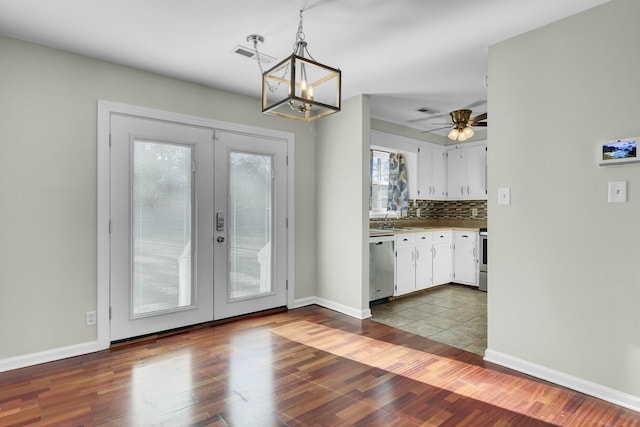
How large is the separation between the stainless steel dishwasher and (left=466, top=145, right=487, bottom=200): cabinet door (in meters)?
2.04

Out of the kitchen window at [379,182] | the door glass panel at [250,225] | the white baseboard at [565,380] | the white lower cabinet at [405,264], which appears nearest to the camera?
the white baseboard at [565,380]

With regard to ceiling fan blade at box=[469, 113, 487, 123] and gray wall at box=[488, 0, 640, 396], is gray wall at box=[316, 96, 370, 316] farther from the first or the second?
gray wall at box=[488, 0, 640, 396]

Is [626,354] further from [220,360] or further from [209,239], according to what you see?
[209,239]

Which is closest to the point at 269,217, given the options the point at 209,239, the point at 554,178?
the point at 209,239

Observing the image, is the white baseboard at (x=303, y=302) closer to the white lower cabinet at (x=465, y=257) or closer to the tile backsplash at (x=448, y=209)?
the tile backsplash at (x=448, y=209)

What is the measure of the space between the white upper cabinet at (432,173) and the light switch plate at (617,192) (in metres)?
3.55

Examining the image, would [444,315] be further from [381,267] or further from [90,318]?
[90,318]

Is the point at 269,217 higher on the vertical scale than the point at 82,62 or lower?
lower

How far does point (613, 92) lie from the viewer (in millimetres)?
2250

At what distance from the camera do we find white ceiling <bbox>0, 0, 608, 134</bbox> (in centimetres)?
229

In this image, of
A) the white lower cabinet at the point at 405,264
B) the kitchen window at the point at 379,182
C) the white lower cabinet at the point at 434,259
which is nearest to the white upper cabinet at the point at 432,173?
the kitchen window at the point at 379,182

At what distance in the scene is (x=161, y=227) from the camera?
11.3ft

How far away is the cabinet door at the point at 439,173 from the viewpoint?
6.03 meters

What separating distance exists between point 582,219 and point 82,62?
4009 mm
